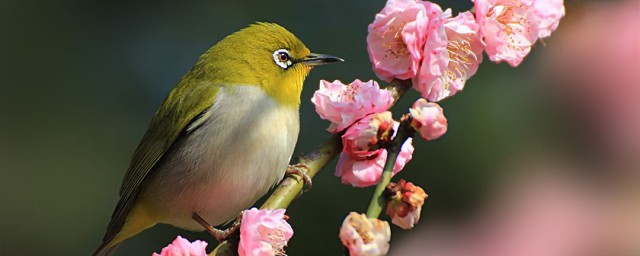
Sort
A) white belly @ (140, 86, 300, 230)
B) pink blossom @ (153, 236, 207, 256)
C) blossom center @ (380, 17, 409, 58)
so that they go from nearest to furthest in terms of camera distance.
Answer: pink blossom @ (153, 236, 207, 256) < blossom center @ (380, 17, 409, 58) < white belly @ (140, 86, 300, 230)

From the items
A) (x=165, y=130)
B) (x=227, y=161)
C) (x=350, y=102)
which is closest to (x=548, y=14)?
(x=350, y=102)

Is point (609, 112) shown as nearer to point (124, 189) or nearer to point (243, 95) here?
point (243, 95)

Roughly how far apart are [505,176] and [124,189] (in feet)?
3.96

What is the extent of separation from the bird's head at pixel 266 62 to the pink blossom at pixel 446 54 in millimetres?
1077

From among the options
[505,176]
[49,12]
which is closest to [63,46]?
[49,12]

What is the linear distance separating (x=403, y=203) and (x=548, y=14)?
1.85 feet

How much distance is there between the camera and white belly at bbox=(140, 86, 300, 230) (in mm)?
2648

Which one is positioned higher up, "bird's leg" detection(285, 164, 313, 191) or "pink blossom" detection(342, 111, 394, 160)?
"pink blossom" detection(342, 111, 394, 160)

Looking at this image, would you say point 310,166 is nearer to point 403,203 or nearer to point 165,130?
point 403,203

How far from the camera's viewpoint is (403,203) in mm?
1400

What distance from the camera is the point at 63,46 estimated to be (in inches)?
250

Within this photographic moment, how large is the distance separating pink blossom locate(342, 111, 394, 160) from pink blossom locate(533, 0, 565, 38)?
15.8 inches

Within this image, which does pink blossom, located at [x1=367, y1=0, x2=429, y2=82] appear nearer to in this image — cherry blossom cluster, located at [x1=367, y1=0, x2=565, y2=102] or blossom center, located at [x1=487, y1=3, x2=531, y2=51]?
cherry blossom cluster, located at [x1=367, y1=0, x2=565, y2=102]

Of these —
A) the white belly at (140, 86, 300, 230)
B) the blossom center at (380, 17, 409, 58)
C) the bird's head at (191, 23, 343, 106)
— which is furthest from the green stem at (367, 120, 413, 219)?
the bird's head at (191, 23, 343, 106)
